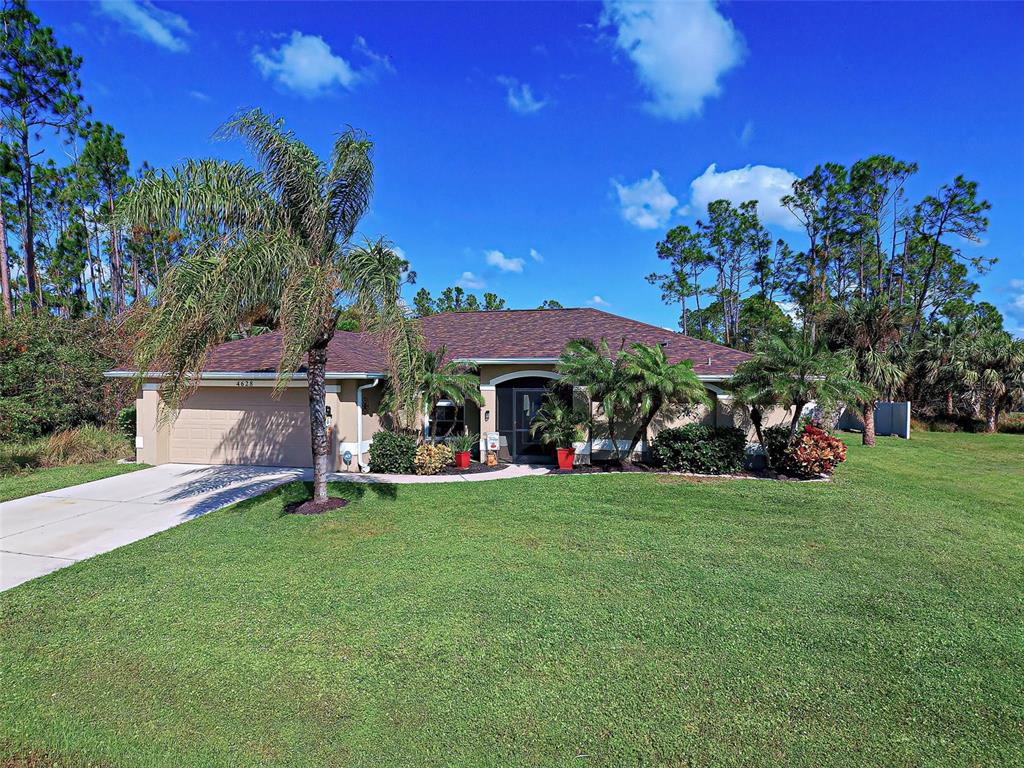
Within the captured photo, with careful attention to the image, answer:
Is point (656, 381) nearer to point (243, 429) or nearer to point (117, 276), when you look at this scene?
point (243, 429)

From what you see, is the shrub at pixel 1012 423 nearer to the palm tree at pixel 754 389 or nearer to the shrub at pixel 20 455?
the palm tree at pixel 754 389

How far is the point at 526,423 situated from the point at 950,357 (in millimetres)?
23919

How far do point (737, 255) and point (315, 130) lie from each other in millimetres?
38442

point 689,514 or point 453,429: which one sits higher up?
point 453,429

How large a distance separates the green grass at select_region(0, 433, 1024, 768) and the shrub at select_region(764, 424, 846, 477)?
11.3 ft

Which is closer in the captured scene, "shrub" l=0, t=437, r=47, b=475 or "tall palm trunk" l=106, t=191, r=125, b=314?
"shrub" l=0, t=437, r=47, b=475

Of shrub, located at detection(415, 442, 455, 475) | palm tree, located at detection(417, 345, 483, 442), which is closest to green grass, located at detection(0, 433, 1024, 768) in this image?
shrub, located at detection(415, 442, 455, 475)

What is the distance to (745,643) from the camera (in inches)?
169

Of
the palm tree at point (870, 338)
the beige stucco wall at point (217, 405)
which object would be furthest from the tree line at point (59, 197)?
the palm tree at point (870, 338)

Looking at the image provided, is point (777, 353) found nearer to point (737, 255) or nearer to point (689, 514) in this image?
point (689, 514)

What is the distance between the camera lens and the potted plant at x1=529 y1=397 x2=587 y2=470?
40.9 ft

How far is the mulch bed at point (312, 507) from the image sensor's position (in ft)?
28.0

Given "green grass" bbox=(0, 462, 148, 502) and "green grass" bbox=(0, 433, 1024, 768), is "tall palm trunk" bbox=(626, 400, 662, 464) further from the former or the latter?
"green grass" bbox=(0, 462, 148, 502)

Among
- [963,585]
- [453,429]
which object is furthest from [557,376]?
[963,585]
